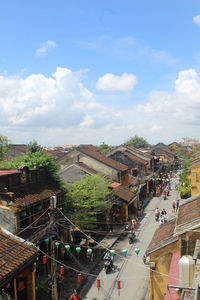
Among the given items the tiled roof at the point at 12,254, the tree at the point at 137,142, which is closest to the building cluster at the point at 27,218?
the tiled roof at the point at 12,254

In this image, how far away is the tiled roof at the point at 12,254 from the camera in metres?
10.8

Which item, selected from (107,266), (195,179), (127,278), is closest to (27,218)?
(107,266)

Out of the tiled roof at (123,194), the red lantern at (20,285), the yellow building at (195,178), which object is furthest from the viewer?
the tiled roof at (123,194)

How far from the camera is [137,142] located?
310 ft

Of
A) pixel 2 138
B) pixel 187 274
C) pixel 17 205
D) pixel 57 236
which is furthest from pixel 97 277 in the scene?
pixel 2 138

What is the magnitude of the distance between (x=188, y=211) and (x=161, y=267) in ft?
10.7

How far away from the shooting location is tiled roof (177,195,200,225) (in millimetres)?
12534

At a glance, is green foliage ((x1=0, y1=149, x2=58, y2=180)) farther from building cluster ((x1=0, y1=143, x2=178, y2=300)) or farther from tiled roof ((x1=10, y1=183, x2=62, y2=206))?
tiled roof ((x1=10, y1=183, x2=62, y2=206))

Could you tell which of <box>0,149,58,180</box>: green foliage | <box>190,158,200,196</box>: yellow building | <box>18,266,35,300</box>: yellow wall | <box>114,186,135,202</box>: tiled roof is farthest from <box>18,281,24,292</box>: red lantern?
<box>190,158,200,196</box>: yellow building

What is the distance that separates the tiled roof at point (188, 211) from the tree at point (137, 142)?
78346mm

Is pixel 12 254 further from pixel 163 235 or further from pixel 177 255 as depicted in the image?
pixel 163 235

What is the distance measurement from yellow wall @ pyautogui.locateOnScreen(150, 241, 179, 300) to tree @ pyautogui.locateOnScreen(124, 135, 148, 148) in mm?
80731

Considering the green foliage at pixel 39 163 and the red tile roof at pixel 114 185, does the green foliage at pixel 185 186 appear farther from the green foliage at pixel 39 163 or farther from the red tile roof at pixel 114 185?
the green foliage at pixel 39 163

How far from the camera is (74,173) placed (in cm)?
2928
